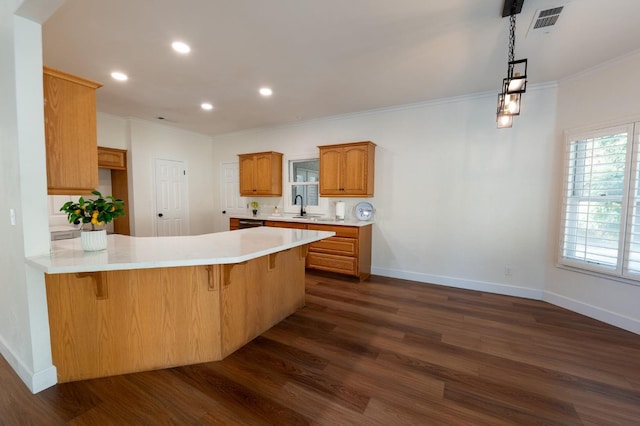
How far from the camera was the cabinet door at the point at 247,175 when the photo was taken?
545cm

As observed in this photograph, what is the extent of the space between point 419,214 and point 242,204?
385 centimetres

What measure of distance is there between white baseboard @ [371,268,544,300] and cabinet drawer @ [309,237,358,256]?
733 millimetres

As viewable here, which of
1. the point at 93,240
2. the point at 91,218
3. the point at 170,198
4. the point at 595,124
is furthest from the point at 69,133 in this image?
the point at 595,124

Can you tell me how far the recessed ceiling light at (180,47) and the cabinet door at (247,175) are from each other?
2.84 metres

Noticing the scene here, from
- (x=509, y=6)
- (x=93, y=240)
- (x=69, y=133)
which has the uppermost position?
(x=509, y=6)

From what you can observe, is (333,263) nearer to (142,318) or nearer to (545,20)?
(142,318)

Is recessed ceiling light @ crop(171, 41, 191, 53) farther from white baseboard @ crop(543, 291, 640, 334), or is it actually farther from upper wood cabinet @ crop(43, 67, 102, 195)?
white baseboard @ crop(543, 291, 640, 334)

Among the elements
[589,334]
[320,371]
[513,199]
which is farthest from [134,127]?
[589,334]

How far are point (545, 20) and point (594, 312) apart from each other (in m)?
3.05

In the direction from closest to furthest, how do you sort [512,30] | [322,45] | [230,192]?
[512,30]
[322,45]
[230,192]

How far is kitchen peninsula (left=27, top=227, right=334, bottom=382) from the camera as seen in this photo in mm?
1796

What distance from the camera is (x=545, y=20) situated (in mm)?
2145

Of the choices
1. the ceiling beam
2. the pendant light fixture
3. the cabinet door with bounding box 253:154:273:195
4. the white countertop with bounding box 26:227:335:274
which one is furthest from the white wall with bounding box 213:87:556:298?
the white countertop with bounding box 26:227:335:274

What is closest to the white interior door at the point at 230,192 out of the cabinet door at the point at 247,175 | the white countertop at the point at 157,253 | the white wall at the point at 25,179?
the cabinet door at the point at 247,175
